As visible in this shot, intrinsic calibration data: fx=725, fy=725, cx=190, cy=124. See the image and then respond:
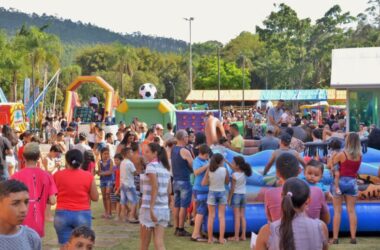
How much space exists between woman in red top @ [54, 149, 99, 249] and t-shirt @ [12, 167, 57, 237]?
0.69 feet

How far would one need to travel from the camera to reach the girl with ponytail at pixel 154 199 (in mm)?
7445

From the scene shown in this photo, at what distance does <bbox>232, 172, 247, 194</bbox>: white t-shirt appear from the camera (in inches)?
378

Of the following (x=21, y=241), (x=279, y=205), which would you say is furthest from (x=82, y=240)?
(x=279, y=205)

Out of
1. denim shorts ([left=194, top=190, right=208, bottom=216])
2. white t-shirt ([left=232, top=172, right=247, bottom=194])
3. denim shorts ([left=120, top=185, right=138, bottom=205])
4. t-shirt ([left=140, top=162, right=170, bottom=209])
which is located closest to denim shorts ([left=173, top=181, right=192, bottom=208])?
denim shorts ([left=194, top=190, right=208, bottom=216])

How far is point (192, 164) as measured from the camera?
9.81 meters

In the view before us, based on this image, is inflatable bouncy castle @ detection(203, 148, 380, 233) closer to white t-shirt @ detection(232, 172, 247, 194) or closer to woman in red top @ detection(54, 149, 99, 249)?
white t-shirt @ detection(232, 172, 247, 194)

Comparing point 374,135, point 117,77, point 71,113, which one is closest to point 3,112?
point 71,113

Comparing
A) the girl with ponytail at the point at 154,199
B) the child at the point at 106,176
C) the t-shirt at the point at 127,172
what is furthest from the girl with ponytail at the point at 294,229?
the child at the point at 106,176

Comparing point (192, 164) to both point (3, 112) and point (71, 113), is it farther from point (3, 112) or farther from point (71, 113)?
point (71, 113)

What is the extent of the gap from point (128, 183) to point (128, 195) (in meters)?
0.24

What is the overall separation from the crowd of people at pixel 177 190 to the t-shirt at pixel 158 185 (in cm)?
1

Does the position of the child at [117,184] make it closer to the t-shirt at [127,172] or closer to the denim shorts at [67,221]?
the t-shirt at [127,172]

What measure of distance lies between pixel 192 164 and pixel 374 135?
4.25m

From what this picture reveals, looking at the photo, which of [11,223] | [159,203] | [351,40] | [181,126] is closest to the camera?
[11,223]
